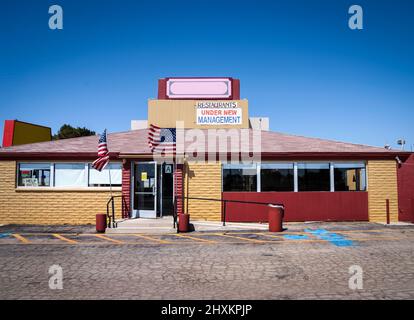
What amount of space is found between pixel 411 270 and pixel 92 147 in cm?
1361

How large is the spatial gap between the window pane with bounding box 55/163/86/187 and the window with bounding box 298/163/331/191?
1018 centimetres

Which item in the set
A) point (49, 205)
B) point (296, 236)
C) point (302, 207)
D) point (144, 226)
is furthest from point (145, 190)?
point (302, 207)

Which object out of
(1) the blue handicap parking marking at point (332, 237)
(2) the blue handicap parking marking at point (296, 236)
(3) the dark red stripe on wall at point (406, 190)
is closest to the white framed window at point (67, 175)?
(2) the blue handicap parking marking at point (296, 236)

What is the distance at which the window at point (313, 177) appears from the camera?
49.2 ft

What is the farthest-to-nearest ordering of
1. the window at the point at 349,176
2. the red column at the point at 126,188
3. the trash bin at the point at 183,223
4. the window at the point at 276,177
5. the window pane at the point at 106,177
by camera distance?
the window at the point at 349,176
the window at the point at 276,177
the window pane at the point at 106,177
the red column at the point at 126,188
the trash bin at the point at 183,223

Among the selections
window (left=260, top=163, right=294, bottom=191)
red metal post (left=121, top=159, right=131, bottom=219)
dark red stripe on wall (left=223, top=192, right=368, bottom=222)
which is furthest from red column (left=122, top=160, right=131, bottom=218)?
window (left=260, top=163, right=294, bottom=191)

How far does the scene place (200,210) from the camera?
48.4ft

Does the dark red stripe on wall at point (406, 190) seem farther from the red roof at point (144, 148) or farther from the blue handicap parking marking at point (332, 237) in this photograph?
the blue handicap parking marking at point (332, 237)

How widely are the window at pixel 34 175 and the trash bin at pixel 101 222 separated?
429 cm

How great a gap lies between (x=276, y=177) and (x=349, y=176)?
353 cm

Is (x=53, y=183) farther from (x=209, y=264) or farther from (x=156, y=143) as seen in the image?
(x=209, y=264)

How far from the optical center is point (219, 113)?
20250mm
